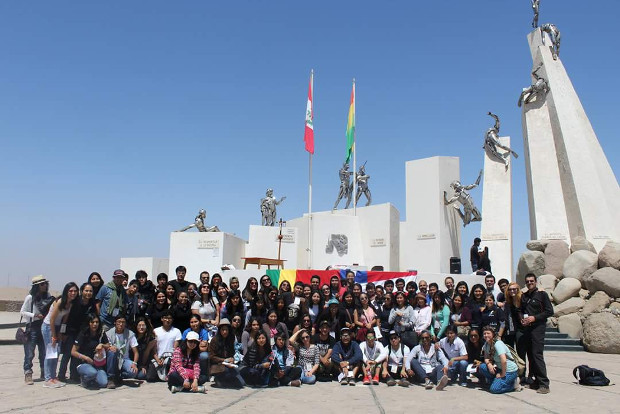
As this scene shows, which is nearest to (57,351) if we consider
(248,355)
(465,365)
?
(248,355)

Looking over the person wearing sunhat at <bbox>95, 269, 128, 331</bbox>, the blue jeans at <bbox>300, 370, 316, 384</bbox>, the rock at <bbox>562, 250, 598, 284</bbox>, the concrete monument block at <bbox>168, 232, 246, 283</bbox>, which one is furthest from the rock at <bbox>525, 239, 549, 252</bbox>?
the person wearing sunhat at <bbox>95, 269, 128, 331</bbox>

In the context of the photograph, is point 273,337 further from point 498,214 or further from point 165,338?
point 498,214

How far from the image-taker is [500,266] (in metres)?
14.0

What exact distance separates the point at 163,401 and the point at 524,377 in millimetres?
4085

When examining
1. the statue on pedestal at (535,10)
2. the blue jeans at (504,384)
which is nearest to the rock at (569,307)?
the blue jeans at (504,384)

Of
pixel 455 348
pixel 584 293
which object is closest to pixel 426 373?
pixel 455 348

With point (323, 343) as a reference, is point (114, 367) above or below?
below

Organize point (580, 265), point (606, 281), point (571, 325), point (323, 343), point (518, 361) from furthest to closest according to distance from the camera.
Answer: point (580, 265) → point (606, 281) → point (571, 325) → point (323, 343) → point (518, 361)

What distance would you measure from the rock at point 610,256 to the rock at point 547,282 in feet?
3.34

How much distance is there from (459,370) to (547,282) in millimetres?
6582

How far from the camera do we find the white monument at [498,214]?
14031 mm

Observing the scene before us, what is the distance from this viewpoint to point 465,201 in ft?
48.7

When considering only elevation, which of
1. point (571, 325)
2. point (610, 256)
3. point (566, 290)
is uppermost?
point (610, 256)

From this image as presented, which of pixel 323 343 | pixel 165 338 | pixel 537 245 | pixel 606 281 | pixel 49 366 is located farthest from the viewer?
pixel 537 245
